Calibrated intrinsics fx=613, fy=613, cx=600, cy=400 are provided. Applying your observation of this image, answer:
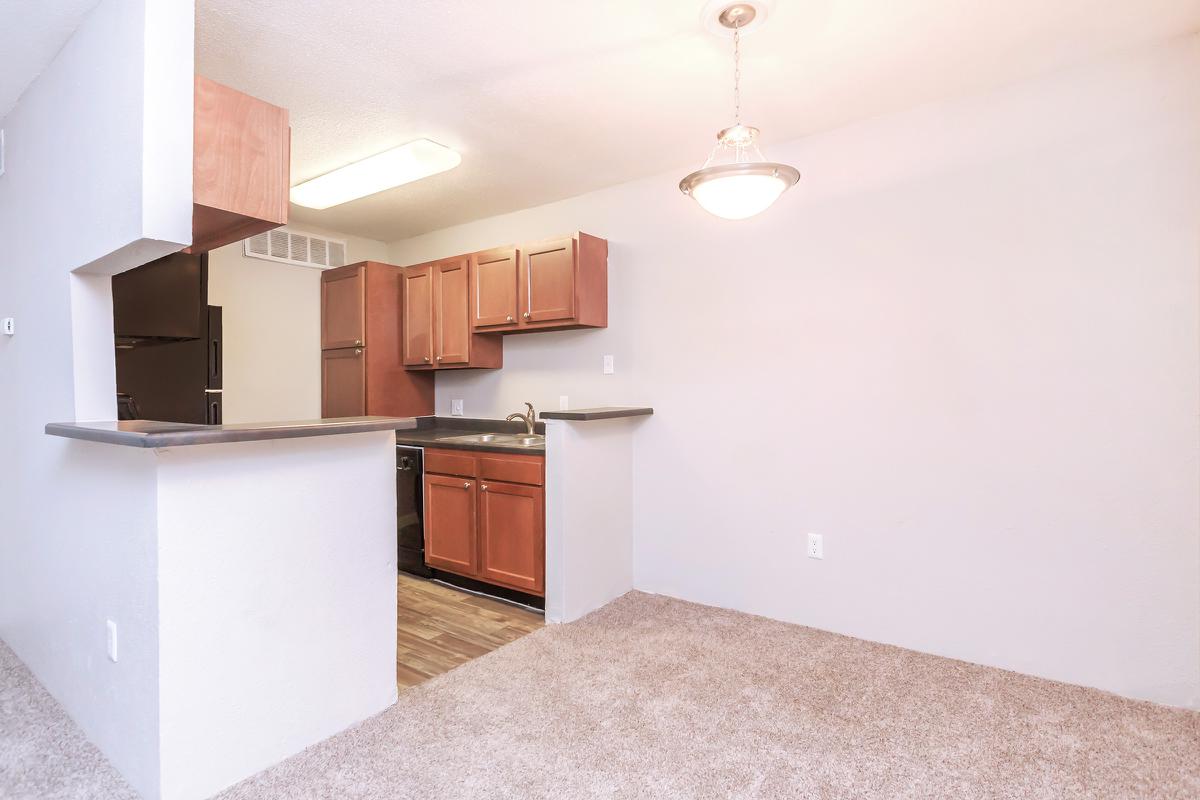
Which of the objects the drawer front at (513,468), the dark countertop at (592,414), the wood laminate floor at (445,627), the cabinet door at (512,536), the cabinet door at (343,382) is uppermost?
A: the cabinet door at (343,382)

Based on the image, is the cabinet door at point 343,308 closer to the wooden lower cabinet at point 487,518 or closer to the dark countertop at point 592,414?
the wooden lower cabinet at point 487,518

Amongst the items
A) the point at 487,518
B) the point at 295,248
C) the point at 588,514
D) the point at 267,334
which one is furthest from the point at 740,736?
the point at 295,248

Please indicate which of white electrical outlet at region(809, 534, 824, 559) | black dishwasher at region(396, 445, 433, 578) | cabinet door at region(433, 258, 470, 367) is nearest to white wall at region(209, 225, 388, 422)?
cabinet door at region(433, 258, 470, 367)

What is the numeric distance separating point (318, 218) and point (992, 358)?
4.08 m

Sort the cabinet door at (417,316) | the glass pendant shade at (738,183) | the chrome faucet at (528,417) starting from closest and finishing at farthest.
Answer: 1. the glass pendant shade at (738,183)
2. the chrome faucet at (528,417)
3. the cabinet door at (417,316)

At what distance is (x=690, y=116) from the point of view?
2727 mm

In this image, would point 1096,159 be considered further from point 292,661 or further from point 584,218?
point 292,661

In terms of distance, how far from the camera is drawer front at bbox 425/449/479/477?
11.3 feet

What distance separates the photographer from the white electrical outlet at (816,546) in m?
2.95

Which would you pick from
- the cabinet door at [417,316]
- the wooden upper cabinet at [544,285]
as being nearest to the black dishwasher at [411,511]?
the cabinet door at [417,316]

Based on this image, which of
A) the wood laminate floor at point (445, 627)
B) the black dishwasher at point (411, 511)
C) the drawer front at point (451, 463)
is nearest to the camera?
the wood laminate floor at point (445, 627)

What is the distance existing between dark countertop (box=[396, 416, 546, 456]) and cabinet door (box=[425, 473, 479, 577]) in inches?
7.9

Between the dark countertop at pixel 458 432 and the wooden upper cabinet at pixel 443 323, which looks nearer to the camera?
the dark countertop at pixel 458 432

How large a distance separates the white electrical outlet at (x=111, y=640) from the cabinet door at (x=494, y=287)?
7.95 feet
